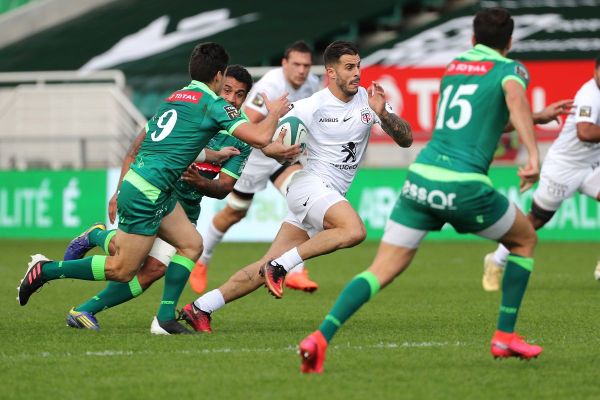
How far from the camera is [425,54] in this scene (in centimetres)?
2705

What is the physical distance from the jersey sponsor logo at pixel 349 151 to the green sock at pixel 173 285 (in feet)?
4.68

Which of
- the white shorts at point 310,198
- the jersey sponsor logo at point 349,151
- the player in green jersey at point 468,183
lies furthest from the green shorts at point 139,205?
the player in green jersey at point 468,183

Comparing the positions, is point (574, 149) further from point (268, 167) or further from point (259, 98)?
point (259, 98)

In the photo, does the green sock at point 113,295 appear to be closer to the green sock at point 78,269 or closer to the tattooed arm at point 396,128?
the green sock at point 78,269

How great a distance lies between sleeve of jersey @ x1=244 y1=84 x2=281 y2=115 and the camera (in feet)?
40.4

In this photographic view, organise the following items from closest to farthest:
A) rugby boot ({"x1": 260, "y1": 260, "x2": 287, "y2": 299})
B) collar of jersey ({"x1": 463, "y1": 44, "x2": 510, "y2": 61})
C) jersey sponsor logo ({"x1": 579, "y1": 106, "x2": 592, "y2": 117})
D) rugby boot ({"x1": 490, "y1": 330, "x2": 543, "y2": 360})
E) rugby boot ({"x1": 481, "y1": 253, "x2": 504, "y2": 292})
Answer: collar of jersey ({"x1": 463, "y1": 44, "x2": 510, "y2": 61}) < rugby boot ({"x1": 490, "y1": 330, "x2": 543, "y2": 360}) < rugby boot ({"x1": 260, "y1": 260, "x2": 287, "y2": 299}) < jersey sponsor logo ({"x1": 579, "y1": 106, "x2": 592, "y2": 117}) < rugby boot ({"x1": 481, "y1": 253, "x2": 504, "y2": 292})

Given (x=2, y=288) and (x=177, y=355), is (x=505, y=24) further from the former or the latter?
(x=2, y=288)

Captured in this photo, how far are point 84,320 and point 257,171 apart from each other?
3.97m

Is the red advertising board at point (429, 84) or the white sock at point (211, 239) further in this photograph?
the red advertising board at point (429, 84)

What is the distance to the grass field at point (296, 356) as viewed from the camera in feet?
21.0

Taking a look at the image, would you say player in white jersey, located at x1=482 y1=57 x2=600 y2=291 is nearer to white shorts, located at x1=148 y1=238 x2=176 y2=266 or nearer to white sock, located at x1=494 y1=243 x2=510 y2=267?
white sock, located at x1=494 y1=243 x2=510 y2=267

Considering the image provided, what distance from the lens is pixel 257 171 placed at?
41.6 ft

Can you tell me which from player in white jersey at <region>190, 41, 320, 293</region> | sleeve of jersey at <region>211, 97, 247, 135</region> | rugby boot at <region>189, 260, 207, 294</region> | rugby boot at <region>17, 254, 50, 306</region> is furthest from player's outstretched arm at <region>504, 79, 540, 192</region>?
rugby boot at <region>189, 260, 207, 294</region>

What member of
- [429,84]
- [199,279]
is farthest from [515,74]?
[429,84]
